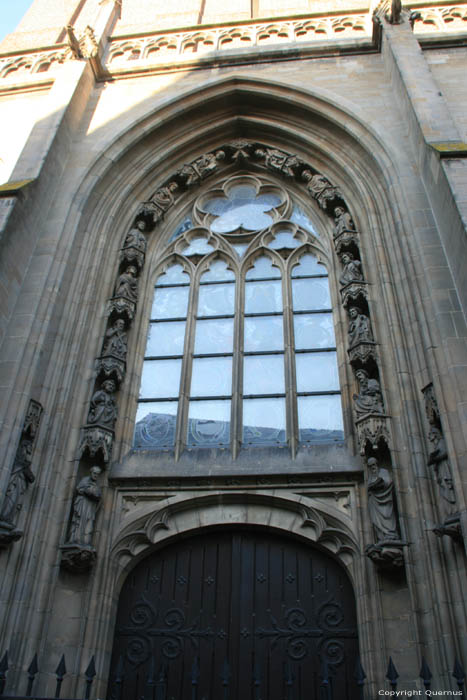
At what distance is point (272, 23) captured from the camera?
39.2ft

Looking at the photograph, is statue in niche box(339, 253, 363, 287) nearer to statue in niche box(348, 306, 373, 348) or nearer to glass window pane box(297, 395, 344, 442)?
statue in niche box(348, 306, 373, 348)

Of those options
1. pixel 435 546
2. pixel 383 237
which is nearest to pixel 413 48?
pixel 383 237

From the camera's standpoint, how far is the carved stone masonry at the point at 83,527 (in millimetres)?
6078

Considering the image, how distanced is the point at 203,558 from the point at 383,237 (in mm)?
4694

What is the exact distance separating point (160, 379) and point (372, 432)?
2.91m

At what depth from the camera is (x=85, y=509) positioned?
6.41m

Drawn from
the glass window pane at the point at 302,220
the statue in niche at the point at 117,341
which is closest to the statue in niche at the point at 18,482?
the statue in niche at the point at 117,341

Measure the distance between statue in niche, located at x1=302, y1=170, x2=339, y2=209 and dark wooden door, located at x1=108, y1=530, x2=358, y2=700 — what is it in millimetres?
5161

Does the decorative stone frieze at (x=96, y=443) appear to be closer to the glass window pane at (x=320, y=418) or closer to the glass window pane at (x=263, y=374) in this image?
the glass window pane at (x=263, y=374)

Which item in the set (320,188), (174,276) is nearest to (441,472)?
(174,276)

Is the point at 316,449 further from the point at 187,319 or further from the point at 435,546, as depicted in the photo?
the point at 187,319

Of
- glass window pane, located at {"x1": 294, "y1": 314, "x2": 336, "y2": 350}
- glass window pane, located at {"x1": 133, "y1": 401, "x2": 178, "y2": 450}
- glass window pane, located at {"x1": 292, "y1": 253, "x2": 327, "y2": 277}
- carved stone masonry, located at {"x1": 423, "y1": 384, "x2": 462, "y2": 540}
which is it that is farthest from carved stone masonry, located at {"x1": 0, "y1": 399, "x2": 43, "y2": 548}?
glass window pane, located at {"x1": 292, "y1": 253, "x2": 327, "y2": 277}

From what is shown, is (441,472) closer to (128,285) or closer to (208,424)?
(208,424)

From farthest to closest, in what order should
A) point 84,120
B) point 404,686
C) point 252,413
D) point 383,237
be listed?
point 84,120
point 383,237
point 252,413
point 404,686
